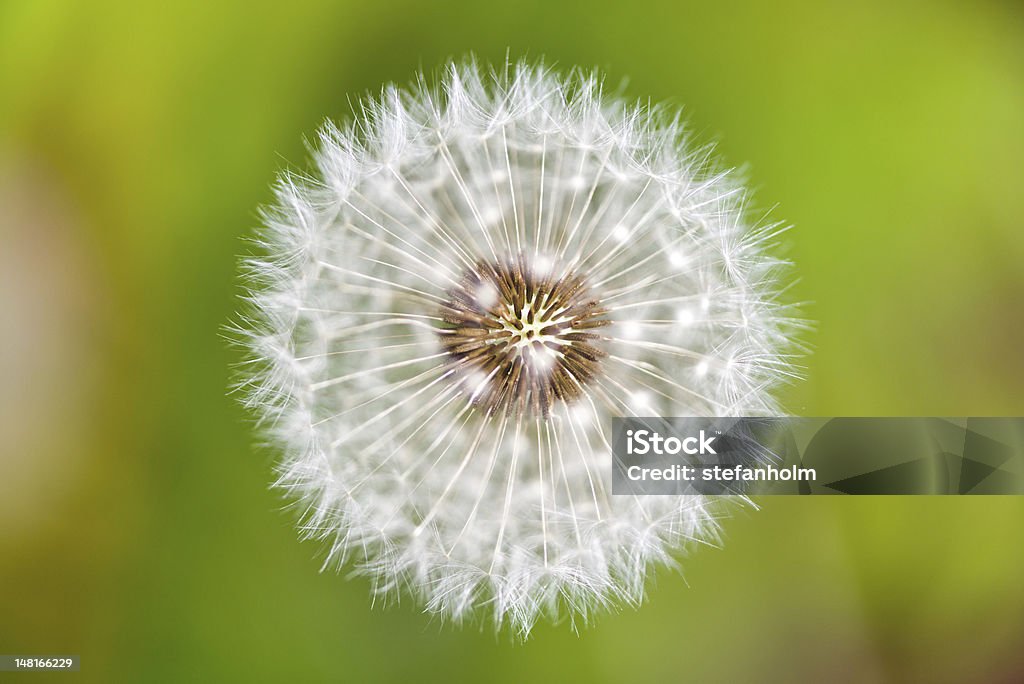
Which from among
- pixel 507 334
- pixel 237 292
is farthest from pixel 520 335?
pixel 237 292

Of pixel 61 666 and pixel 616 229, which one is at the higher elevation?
pixel 616 229

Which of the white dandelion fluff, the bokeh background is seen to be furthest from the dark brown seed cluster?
the bokeh background

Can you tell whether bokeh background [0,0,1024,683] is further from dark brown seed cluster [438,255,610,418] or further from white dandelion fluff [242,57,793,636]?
dark brown seed cluster [438,255,610,418]

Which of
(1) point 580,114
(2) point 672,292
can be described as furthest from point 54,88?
(2) point 672,292

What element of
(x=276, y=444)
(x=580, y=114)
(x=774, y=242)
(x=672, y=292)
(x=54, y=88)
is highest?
(x=54, y=88)

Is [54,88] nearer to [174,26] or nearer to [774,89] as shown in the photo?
[174,26]

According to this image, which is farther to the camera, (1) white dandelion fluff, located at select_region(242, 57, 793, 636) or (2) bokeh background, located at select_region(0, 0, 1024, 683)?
(2) bokeh background, located at select_region(0, 0, 1024, 683)
